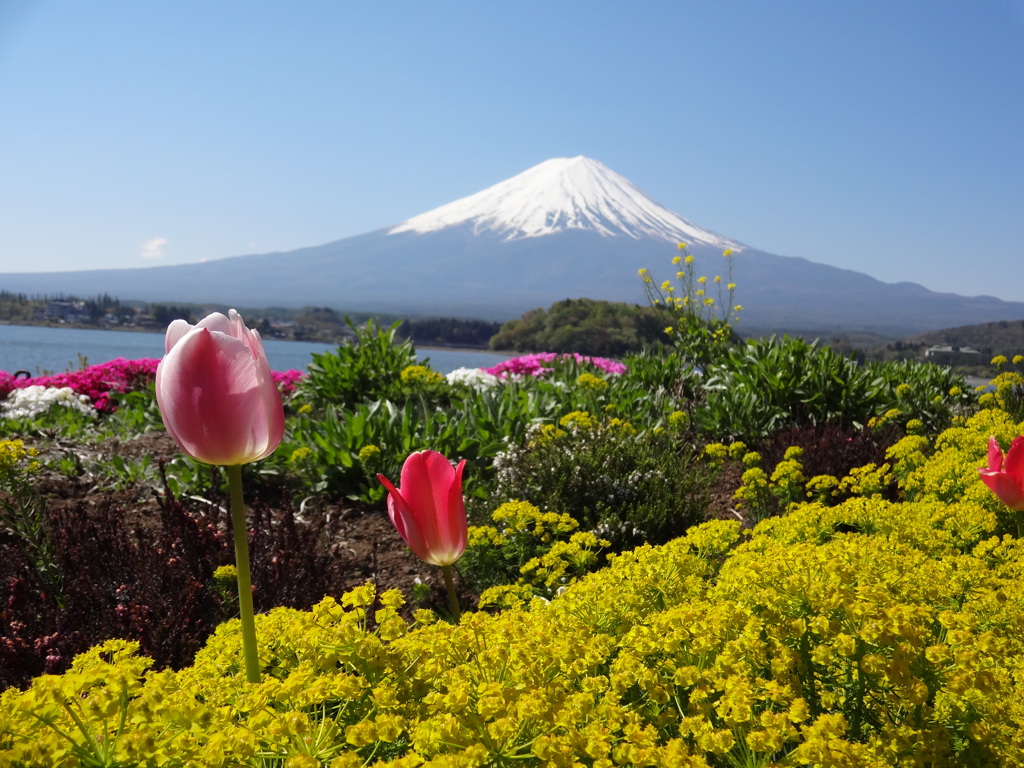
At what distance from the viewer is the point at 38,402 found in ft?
22.6

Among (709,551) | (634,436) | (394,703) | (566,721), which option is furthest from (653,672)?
(634,436)

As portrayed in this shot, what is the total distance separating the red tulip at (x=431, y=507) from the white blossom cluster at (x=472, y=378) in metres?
5.90

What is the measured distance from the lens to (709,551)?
7.02 feet

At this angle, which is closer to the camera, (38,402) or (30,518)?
(30,518)

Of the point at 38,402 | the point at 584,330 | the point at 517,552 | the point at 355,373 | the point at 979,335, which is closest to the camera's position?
the point at 517,552

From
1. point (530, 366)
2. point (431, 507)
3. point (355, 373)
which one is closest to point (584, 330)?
point (530, 366)

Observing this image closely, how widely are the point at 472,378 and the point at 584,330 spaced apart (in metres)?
7.97

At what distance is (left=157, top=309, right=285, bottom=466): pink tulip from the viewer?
123 cm

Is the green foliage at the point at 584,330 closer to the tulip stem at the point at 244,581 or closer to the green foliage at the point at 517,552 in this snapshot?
the green foliage at the point at 517,552

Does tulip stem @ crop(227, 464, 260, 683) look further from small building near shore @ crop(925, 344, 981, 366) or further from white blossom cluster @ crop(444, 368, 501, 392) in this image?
small building near shore @ crop(925, 344, 981, 366)

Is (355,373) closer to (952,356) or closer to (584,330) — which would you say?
(952,356)

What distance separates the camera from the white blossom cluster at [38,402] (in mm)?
6715

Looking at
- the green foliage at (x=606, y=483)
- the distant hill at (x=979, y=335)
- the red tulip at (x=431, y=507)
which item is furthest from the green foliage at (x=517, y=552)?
the distant hill at (x=979, y=335)

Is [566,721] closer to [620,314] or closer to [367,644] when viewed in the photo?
[367,644]
